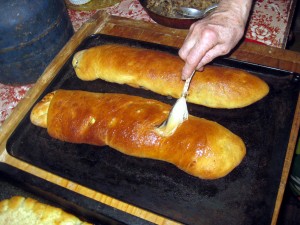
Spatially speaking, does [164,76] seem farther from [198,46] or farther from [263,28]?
[263,28]

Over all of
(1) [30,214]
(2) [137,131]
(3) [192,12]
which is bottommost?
(1) [30,214]

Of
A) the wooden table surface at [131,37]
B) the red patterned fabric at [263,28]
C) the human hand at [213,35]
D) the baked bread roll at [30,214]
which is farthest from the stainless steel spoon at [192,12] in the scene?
the baked bread roll at [30,214]

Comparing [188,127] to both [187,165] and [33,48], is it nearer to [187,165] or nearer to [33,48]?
[187,165]

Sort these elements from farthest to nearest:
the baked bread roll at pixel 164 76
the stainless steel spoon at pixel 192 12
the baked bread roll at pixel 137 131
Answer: the stainless steel spoon at pixel 192 12, the baked bread roll at pixel 164 76, the baked bread roll at pixel 137 131

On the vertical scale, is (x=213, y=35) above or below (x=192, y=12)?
above

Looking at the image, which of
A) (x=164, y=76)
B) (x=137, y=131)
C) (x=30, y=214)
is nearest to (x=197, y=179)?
(x=137, y=131)

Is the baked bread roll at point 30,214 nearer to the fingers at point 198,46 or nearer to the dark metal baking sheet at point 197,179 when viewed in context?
the dark metal baking sheet at point 197,179

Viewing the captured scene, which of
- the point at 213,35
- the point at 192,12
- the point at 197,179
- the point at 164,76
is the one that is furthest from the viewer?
the point at 192,12
